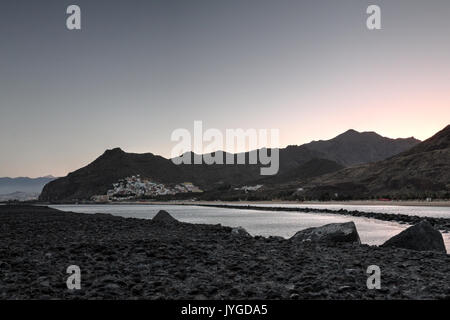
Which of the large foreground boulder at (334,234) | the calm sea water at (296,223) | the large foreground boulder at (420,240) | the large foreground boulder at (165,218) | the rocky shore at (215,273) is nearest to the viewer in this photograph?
the rocky shore at (215,273)

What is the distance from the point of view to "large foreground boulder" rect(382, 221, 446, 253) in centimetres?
2130

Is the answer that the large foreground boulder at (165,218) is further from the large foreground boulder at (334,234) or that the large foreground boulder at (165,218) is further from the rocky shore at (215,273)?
the rocky shore at (215,273)

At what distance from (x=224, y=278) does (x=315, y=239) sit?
42.3 feet

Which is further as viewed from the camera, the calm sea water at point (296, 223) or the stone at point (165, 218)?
the stone at point (165, 218)

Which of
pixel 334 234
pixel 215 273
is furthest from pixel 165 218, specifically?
pixel 215 273

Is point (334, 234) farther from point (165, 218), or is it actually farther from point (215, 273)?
point (165, 218)

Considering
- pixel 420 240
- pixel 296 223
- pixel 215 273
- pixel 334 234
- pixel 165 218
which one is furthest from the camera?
pixel 296 223

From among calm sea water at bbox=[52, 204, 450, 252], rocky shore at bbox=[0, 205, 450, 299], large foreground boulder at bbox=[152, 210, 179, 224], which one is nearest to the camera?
rocky shore at bbox=[0, 205, 450, 299]

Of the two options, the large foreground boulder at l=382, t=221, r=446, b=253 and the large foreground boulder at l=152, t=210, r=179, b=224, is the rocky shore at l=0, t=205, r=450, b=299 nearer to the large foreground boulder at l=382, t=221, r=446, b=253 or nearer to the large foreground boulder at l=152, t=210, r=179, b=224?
the large foreground boulder at l=382, t=221, r=446, b=253

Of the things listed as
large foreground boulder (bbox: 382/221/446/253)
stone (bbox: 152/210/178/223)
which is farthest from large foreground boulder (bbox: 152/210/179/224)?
large foreground boulder (bbox: 382/221/446/253)

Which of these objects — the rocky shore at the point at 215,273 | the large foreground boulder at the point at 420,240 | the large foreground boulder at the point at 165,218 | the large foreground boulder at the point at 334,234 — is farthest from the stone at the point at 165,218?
Answer: the large foreground boulder at the point at 420,240

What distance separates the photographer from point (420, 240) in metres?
21.5

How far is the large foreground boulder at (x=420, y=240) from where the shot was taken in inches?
838
